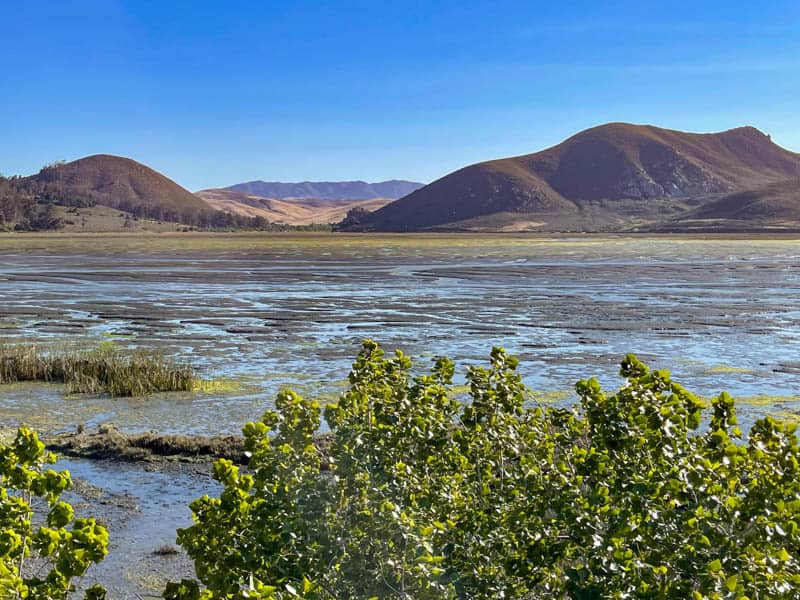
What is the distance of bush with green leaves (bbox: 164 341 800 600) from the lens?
448 centimetres

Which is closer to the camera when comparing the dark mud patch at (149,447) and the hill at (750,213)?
the dark mud patch at (149,447)

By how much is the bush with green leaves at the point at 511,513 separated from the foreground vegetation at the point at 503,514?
0.01 metres

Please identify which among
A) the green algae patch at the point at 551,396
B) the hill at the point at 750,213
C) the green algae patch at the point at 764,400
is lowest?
the green algae patch at the point at 764,400

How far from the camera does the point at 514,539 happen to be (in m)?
5.13

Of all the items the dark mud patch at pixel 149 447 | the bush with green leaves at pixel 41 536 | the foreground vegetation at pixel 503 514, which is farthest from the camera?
the dark mud patch at pixel 149 447

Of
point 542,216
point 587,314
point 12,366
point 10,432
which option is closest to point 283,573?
point 10,432

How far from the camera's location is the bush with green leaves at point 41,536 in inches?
166

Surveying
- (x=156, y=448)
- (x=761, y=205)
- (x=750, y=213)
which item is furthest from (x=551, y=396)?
(x=761, y=205)

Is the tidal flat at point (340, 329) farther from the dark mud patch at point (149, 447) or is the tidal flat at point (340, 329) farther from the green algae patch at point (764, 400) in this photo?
the dark mud patch at point (149, 447)

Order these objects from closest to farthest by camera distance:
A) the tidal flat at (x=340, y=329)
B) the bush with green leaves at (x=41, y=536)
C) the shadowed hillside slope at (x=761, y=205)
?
the bush with green leaves at (x=41, y=536) → the tidal flat at (x=340, y=329) → the shadowed hillside slope at (x=761, y=205)

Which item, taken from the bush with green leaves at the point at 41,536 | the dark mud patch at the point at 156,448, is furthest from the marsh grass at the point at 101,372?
the bush with green leaves at the point at 41,536

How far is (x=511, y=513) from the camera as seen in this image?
537cm

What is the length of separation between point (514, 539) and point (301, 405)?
1579 mm

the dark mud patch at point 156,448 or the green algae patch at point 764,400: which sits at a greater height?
the green algae patch at point 764,400
